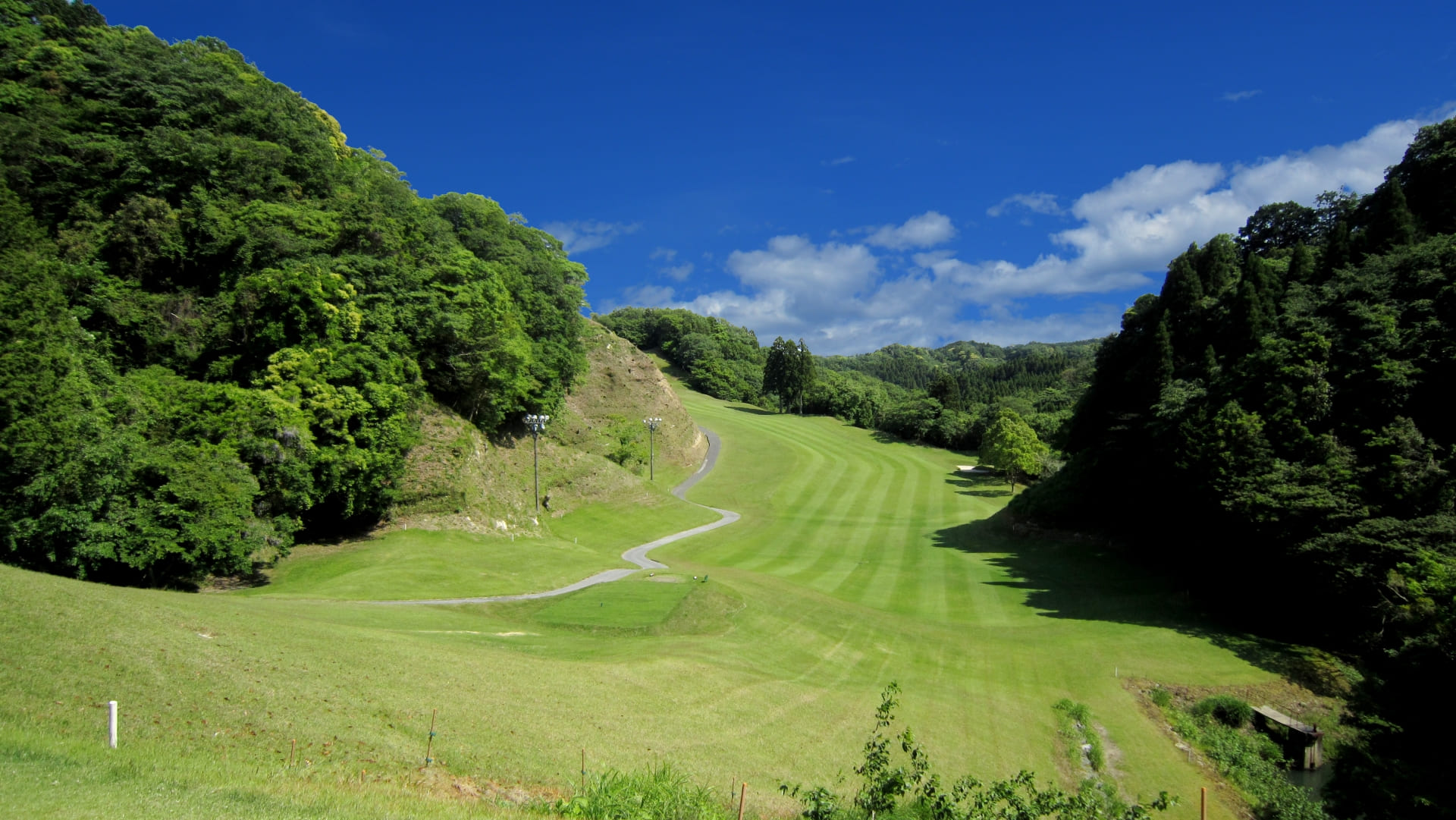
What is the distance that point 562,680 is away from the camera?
1570 cm

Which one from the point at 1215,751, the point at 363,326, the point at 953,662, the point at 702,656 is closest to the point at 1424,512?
the point at 1215,751

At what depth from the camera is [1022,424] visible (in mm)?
72688

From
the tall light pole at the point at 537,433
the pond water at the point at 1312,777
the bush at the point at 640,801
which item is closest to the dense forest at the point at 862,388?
the pond water at the point at 1312,777

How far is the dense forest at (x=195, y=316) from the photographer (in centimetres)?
2008

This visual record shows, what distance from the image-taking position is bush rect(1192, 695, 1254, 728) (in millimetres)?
20031

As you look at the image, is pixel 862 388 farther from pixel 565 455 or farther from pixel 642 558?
pixel 642 558

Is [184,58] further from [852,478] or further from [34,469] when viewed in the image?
[852,478]

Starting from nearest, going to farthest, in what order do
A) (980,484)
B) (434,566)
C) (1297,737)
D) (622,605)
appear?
1. (1297,737)
2. (622,605)
3. (434,566)
4. (980,484)

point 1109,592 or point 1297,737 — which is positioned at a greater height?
point 1109,592

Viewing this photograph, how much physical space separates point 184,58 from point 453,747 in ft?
145

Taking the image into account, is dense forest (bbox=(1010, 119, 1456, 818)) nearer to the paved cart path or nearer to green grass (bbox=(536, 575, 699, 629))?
green grass (bbox=(536, 575, 699, 629))

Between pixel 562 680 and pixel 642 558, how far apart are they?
2196cm

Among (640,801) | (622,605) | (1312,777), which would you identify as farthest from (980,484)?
(640,801)

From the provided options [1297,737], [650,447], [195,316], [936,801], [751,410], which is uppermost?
[195,316]
